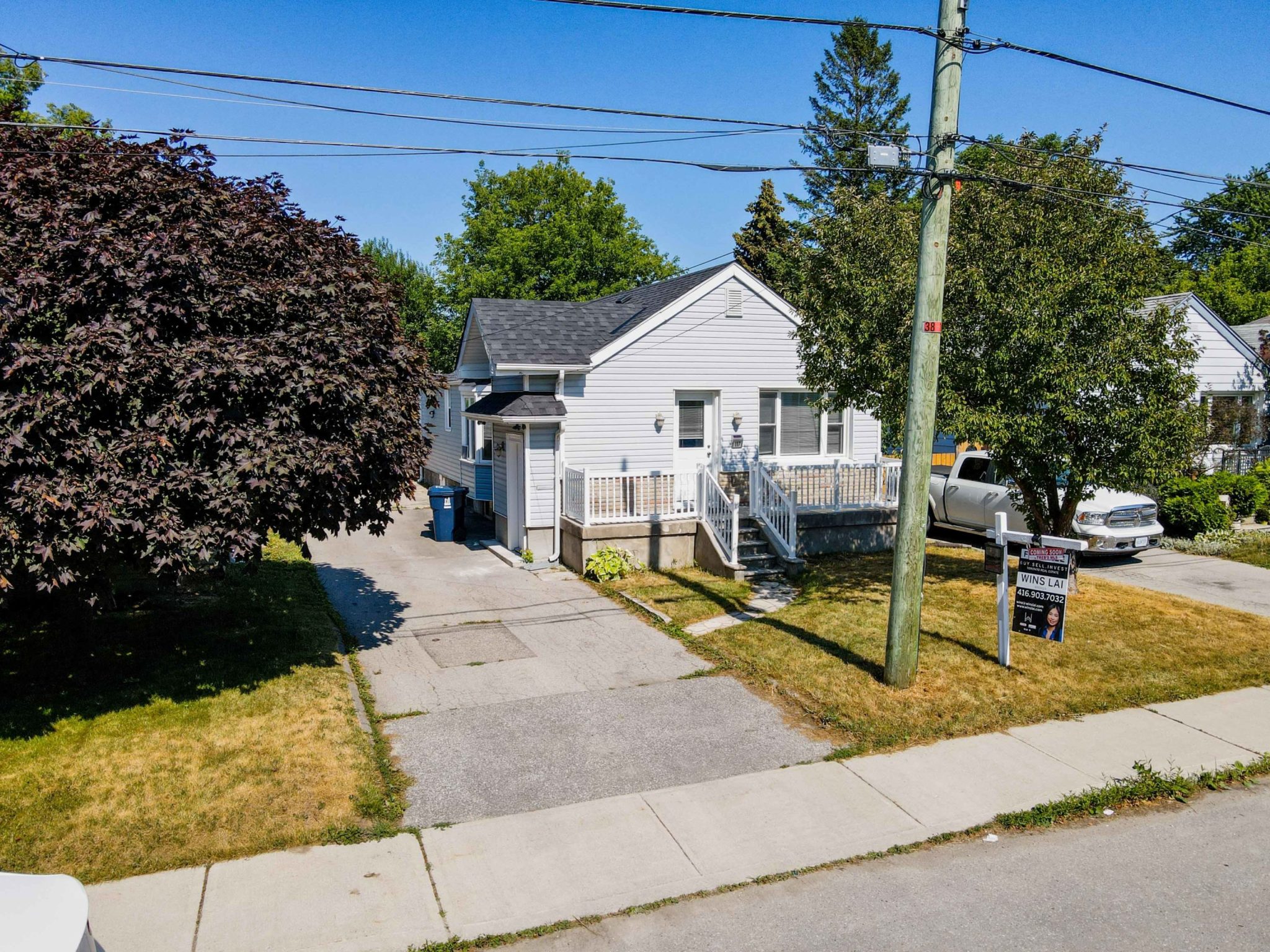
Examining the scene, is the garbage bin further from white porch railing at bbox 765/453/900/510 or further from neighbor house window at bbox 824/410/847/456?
neighbor house window at bbox 824/410/847/456

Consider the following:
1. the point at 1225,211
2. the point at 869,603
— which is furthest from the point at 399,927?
the point at 1225,211

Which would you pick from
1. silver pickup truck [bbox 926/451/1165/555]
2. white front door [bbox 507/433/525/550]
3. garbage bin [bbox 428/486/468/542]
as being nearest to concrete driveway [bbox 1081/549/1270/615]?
silver pickup truck [bbox 926/451/1165/555]

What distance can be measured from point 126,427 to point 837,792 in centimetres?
636

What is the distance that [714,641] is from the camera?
10.5 metres

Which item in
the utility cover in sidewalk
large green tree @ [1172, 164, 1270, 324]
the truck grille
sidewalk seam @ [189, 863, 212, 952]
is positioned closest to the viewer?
sidewalk seam @ [189, 863, 212, 952]

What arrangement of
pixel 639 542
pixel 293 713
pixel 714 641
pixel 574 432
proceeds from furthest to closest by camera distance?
pixel 574 432 < pixel 639 542 < pixel 714 641 < pixel 293 713

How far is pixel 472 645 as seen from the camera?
10.6 meters

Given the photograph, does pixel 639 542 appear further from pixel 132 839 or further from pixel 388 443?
pixel 132 839

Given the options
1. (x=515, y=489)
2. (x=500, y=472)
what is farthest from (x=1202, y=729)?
(x=500, y=472)

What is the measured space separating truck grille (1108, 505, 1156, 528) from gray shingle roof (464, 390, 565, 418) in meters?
9.65

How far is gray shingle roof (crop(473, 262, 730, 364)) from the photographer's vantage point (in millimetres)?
15734

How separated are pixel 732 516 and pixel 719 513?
649 millimetres

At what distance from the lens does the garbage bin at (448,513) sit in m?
17.8

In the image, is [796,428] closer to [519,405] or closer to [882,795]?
[519,405]
